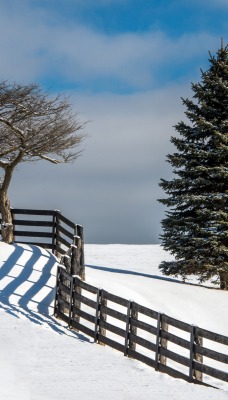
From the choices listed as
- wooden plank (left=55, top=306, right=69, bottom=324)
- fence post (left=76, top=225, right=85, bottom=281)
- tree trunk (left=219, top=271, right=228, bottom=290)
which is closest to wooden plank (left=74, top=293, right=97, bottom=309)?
wooden plank (left=55, top=306, right=69, bottom=324)

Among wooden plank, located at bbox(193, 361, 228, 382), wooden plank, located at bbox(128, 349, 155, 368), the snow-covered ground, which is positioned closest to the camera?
the snow-covered ground

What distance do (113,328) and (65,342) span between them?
1.28 m

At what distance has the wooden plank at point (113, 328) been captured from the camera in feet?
43.7

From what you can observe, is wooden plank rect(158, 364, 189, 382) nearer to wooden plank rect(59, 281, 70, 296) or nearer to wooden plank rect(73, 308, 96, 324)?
wooden plank rect(73, 308, 96, 324)

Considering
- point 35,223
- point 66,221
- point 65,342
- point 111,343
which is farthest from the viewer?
point 35,223

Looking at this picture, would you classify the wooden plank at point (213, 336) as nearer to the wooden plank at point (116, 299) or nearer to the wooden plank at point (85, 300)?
the wooden plank at point (116, 299)

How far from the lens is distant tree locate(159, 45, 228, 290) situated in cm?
2648

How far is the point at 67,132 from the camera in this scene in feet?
92.8

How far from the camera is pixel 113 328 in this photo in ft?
44.7

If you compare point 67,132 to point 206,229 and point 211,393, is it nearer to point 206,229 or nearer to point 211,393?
point 206,229

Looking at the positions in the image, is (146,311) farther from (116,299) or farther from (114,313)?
(114,313)

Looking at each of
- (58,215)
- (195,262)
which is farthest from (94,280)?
(195,262)

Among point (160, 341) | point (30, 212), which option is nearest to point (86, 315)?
point (160, 341)

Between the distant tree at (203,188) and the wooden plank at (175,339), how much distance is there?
13.9 metres
